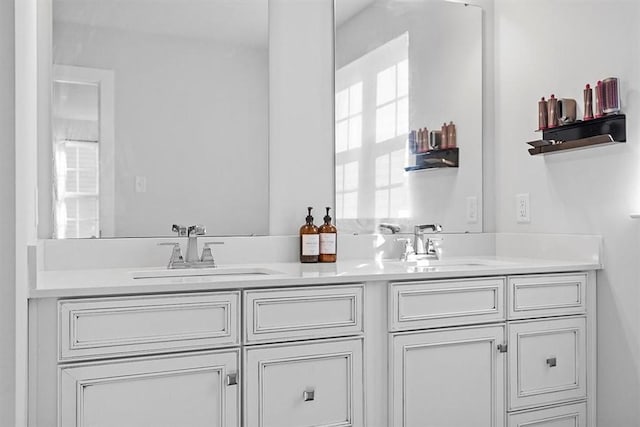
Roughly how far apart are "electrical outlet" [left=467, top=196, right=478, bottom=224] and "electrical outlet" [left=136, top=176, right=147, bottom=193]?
1.38 m

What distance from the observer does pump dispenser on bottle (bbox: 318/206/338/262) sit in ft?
7.39

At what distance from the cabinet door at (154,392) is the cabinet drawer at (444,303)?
536 mm

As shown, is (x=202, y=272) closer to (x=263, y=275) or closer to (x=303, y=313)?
(x=263, y=275)

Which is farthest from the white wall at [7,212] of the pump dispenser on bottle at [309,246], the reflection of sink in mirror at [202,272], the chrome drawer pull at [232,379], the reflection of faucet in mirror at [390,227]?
the reflection of faucet in mirror at [390,227]

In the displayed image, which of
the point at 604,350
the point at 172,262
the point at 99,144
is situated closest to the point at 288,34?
the point at 99,144

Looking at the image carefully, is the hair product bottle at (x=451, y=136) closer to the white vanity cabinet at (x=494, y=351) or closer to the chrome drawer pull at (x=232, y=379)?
the white vanity cabinet at (x=494, y=351)

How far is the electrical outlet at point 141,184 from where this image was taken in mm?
2088

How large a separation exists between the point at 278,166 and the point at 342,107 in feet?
1.19

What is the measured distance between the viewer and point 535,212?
2486 mm

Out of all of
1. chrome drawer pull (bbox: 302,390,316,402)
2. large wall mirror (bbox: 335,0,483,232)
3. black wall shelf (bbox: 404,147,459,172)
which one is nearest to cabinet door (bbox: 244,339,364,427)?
chrome drawer pull (bbox: 302,390,316,402)

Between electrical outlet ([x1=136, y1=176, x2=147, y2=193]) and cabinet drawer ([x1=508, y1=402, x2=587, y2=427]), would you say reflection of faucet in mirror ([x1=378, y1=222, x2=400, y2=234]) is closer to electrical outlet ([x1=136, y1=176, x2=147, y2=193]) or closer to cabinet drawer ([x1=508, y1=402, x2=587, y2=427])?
cabinet drawer ([x1=508, y1=402, x2=587, y2=427])

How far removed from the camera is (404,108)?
252cm

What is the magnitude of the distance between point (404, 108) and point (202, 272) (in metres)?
1.12

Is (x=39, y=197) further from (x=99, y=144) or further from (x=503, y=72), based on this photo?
(x=503, y=72)
